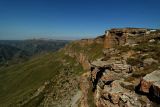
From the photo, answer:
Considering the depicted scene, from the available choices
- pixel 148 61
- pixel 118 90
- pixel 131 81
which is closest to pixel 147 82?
pixel 118 90

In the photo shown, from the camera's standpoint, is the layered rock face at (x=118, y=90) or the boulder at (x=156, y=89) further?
the layered rock face at (x=118, y=90)

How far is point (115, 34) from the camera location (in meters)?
172

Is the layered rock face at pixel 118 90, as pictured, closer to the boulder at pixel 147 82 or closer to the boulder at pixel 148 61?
the boulder at pixel 147 82

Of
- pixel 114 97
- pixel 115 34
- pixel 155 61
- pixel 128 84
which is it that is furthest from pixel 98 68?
pixel 115 34

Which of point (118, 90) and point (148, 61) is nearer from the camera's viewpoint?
point (118, 90)

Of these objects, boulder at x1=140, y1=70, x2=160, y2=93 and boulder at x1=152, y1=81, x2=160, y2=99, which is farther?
boulder at x1=140, y1=70, x2=160, y2=93

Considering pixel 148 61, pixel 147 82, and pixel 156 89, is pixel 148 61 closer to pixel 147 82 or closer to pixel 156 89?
pixel 147 82

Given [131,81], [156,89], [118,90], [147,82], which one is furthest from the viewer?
[131,81]

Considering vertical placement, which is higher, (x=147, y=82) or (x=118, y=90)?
(x=147, y=82)

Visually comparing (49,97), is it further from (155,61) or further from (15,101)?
(155,61)

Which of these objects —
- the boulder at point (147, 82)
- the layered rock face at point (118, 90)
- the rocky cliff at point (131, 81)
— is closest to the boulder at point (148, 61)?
the rocky cliff at point (131, 81)

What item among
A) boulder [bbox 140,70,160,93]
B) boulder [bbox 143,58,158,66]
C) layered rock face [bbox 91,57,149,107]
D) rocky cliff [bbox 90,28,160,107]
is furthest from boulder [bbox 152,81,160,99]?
boulder [bbox 143,58,158,66]

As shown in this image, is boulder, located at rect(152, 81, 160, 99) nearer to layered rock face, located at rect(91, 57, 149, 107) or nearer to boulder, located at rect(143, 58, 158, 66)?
layered rock face, located at rect(91, 57, 149, 107)

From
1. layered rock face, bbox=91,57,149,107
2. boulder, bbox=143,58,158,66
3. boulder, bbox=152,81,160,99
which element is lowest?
layered rock face, bbox=91,57,149,107
